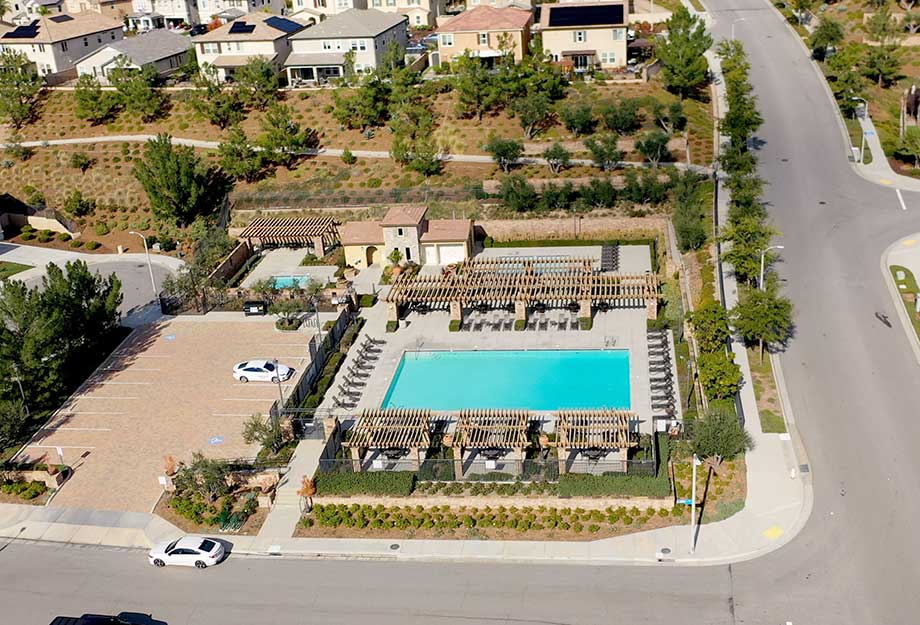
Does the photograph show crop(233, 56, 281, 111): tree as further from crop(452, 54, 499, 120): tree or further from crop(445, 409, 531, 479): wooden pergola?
crop(445, 409, 531, 479): wooden pergola

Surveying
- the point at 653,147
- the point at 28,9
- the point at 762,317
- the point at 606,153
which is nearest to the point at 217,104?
the point at 606,153

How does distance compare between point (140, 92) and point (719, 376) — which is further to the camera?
point (140, 92)

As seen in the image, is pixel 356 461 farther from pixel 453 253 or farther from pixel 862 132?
pixel 862 132

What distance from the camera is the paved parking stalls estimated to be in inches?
1839

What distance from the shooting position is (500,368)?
2153 inches

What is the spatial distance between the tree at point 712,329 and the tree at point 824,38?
5737cm

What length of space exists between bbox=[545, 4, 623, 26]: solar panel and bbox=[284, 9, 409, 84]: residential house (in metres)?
16.3

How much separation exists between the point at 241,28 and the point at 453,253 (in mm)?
48271

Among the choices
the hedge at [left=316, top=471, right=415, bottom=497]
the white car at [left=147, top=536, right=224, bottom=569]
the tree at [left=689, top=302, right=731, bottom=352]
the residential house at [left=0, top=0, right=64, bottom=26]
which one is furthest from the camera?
the residential house at [left=0, top=0, right=64, bottom=26]

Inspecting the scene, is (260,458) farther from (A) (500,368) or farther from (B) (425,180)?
(B) (425,180)

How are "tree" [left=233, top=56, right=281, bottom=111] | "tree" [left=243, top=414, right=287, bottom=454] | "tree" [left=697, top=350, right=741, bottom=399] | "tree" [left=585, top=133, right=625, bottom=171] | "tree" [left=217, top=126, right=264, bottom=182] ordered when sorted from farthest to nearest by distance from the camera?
1. "tree" [left=233, top=56, right=281, bottom=111]
2. "tree" [left=217, top=126, right=264, bottom=182]
3. "tree" [left=585, top=133, right=625, bottom=171]
4. "tree" [left=243, top=414, right=287, bottom=454]
5. "tree" [left=697, top=350, right=741, bottom=399]

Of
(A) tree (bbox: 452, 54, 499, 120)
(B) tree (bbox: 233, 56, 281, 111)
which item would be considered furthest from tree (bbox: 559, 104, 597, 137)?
(B) tree (bbox: 233, 56, 281, 111)

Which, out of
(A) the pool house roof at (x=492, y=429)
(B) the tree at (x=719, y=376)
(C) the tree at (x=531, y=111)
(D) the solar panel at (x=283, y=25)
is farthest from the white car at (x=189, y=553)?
(D) the solar panel at (x=283, y=25)

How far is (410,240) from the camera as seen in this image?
68062 millimetres
